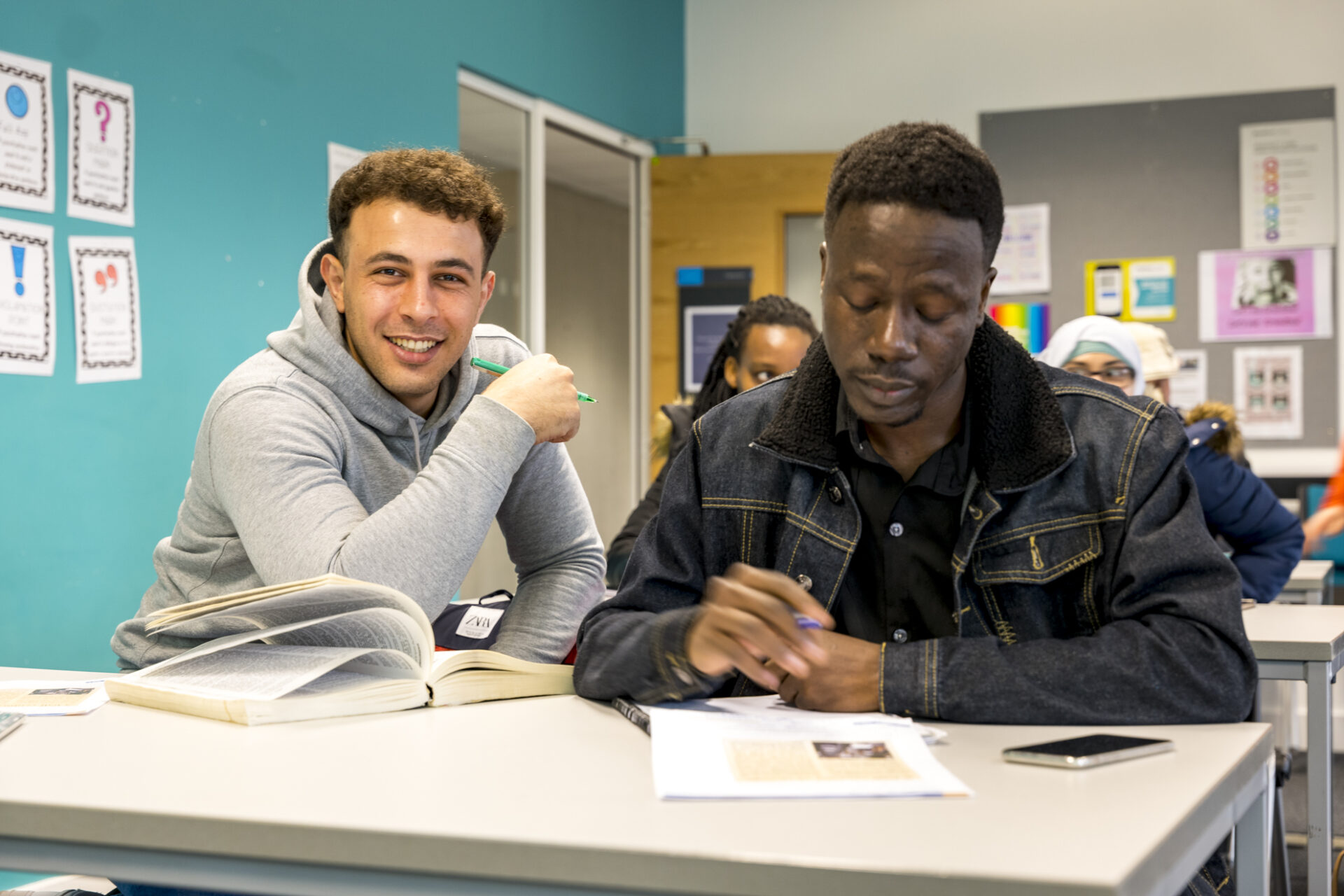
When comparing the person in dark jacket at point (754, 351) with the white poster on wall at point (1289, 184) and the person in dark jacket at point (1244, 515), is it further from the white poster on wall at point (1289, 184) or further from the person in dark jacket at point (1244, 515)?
the white poster on wall at point (1289, 184)

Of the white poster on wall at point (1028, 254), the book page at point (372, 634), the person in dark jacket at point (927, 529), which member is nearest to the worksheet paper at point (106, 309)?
the book page at point (372, 634)

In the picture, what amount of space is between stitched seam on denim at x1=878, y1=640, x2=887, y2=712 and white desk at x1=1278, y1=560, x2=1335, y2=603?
2.55 meters

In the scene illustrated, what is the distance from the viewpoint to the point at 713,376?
12.5ft

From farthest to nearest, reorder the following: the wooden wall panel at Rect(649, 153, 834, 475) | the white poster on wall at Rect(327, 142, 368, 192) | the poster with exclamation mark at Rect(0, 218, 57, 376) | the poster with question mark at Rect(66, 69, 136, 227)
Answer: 1. the wooden wall panel at Rect(649, 153, 834, 475)
2. the white poster on wall at Rect(327, 142, 368, 192)
3. the poster with question mark at Rect(66, 69, 136, 227)
4. the poster with exclamation mark at Rect(0, 218, 57, 376)

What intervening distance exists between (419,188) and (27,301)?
56.4 inches

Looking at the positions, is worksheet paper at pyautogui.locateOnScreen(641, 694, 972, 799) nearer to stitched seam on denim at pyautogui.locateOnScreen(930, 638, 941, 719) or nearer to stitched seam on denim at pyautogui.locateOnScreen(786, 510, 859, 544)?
stitched seam on denim at pyautogui.locateOnScreen(930, 638, 941, 719)

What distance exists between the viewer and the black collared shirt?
1.36m

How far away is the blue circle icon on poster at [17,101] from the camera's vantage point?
8.86 feet

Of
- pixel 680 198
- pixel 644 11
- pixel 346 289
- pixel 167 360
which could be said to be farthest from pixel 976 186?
pixel 644 11

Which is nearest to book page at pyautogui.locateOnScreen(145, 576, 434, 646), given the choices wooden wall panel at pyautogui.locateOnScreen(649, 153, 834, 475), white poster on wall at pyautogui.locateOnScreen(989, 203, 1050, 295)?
wooden wall panel at pyautogui.locateOnScreen(649, 153, 834, 475)

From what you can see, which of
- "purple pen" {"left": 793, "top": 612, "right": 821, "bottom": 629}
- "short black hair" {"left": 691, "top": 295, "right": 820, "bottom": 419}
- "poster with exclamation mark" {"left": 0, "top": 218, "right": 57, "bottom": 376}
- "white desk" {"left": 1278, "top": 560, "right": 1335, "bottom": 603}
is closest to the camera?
"purple pen" {"left": 793, "top": 612, "right": 821, "bottom": 629}

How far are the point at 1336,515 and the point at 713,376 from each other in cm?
249

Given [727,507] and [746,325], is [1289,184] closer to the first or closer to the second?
[746,325]

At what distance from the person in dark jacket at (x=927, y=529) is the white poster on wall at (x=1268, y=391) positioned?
4.64m
